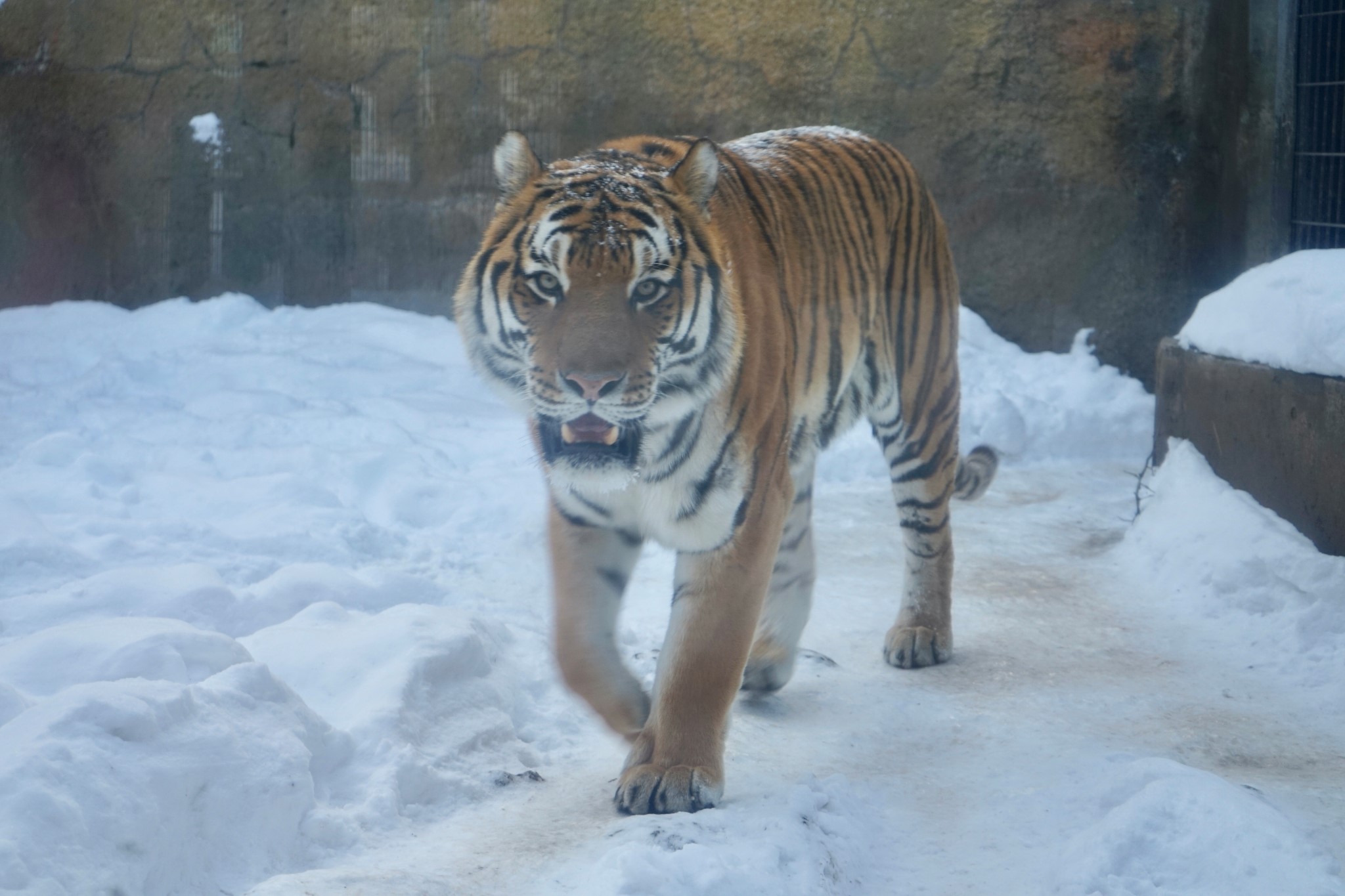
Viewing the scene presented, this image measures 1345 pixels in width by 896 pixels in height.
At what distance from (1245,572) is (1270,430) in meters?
0.52

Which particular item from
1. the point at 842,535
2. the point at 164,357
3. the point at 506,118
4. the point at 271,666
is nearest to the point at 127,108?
the point at 164,357

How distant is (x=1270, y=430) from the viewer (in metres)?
3.79

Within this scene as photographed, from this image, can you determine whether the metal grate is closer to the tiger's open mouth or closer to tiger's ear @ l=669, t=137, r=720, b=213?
tiger's ear @ l=669, t=137, r=720, b=213

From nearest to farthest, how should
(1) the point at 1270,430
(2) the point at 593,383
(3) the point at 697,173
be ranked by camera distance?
(2) the point at 593,383
(3) the point at 697,173
(1) the point at 1270,430

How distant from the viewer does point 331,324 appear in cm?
639

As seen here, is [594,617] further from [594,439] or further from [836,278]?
[836,278]

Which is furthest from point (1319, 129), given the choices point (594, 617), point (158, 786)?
point (158, 786)

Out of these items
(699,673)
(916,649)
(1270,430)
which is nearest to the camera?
(699,673)

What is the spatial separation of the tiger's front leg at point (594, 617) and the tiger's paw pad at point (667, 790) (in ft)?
0.76

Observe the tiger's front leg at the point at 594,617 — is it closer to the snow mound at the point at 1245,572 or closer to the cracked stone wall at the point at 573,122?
the snow mound at the point at 1245,572

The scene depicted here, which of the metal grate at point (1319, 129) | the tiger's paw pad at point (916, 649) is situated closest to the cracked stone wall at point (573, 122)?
the metal grate at point (1319, 129)

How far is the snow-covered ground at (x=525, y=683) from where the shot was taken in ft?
6.21

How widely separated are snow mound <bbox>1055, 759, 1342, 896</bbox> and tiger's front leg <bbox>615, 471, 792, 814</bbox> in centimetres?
63

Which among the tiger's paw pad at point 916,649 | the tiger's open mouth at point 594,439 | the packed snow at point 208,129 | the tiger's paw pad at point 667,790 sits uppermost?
the packed snow at point 208,129
